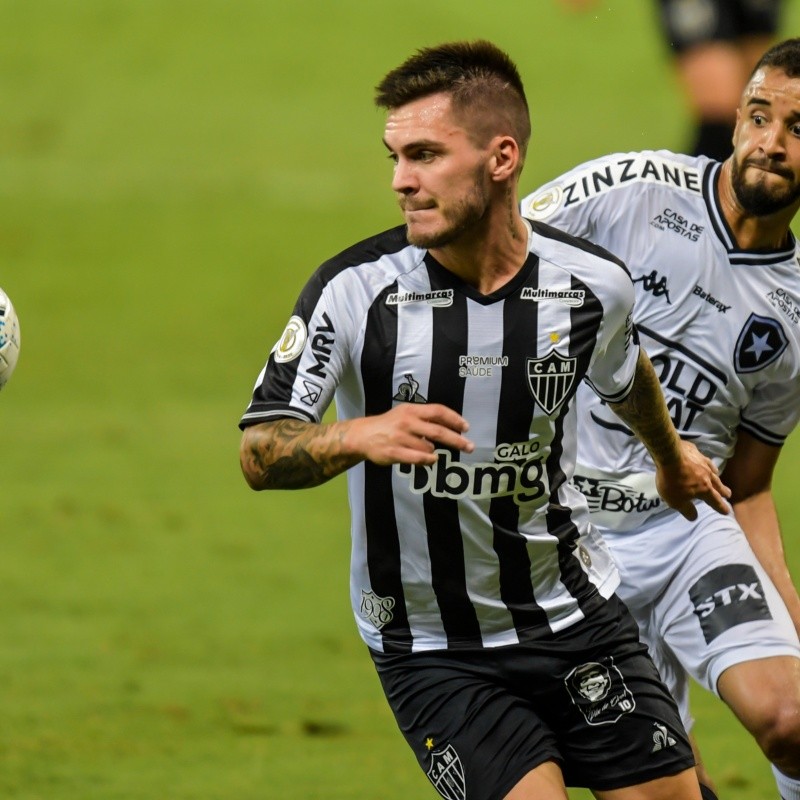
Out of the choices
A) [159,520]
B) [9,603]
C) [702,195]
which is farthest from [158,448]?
[702,195]

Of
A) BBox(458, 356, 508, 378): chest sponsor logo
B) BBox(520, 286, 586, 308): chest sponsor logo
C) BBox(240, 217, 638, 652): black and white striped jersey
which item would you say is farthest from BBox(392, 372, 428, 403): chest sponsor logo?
BBox(520, 286, 586, 308): chest sponsor logo

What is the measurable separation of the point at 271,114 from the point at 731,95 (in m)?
7.44

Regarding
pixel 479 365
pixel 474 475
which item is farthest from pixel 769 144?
pixel 474 475

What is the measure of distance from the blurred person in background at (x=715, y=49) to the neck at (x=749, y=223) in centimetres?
458

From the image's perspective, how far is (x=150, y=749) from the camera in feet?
20.8

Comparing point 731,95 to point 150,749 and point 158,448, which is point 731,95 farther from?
point 150,749

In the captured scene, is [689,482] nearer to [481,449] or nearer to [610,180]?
[481,449]

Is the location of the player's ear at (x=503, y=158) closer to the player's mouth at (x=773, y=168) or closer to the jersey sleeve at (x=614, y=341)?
the jersey sleeve at (x=614, y=341)

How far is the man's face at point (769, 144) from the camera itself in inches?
183

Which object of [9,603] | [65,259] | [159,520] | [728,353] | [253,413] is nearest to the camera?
[253,413]

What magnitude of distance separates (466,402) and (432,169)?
0.55m

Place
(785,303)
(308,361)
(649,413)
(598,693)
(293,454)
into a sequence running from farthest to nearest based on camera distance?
1. (785,303)
2. (649,413)
3. (598,693)
4. (308,361)
5. (293,454)

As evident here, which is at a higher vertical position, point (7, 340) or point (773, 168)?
point (773, 168)

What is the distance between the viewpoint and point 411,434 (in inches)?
125
